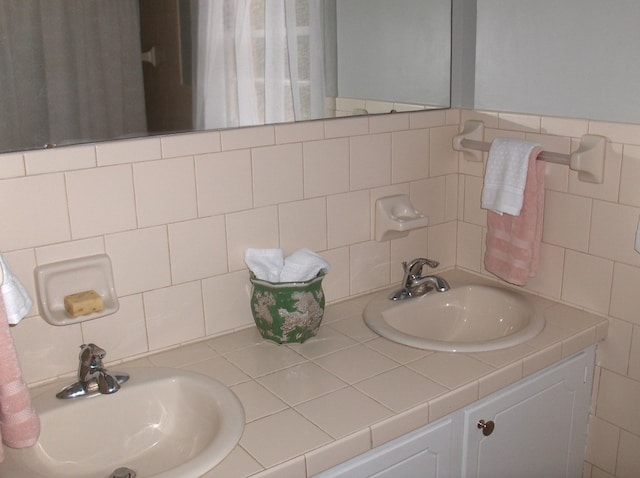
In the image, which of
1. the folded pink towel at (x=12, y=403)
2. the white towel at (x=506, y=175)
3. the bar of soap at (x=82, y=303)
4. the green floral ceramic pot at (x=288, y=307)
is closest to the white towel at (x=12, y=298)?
the folded pink towel at (x=12, y=403)

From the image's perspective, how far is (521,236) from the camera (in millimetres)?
1780

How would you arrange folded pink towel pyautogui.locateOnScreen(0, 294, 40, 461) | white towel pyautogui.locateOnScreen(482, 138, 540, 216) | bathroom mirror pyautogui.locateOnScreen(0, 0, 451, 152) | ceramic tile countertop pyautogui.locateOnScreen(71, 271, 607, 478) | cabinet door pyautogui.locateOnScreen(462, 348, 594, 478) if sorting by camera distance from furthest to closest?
white towel pyautogui.locateOnScreen(482, 138, 540, 216)
cabinet door pyautogui.locateOnScreen(462, 348, 594, 478)
bathroom mirror pyautogui.locateOnScreen(0, 0, 451, 152)
ceramic tile countertop pyautogui.locateOnScreen(71, 271, 607, 478)
folded pink towel pyautogui.locateOnScreen(0, 294, 40, 461)

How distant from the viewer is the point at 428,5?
76.0 inches

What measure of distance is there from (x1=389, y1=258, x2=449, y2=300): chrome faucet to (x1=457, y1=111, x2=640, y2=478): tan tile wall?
Answer: 27 centimetres

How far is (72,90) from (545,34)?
1.16 metres

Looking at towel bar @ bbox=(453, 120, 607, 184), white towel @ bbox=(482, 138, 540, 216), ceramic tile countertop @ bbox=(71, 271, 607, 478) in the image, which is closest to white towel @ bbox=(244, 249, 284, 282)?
ceramic tile countertop @ bbox=(71, 271, 607, 478)

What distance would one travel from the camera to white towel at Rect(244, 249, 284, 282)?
1606 mm

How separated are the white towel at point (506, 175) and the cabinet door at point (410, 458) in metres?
0.62

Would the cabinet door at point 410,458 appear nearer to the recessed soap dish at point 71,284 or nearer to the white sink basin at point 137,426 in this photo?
the white sink basin at point 137,426

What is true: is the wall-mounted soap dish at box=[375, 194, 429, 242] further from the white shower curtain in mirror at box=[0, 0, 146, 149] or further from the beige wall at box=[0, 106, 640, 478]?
the white shower curtain in mirror at box=[0, 0, 146, 149]

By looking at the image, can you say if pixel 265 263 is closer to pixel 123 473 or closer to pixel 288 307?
pixel 288 307

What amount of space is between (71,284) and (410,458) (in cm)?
79

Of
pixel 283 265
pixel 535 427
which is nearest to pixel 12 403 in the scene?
pixel 283 265

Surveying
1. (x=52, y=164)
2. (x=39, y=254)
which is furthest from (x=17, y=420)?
(x=52, y=164)
